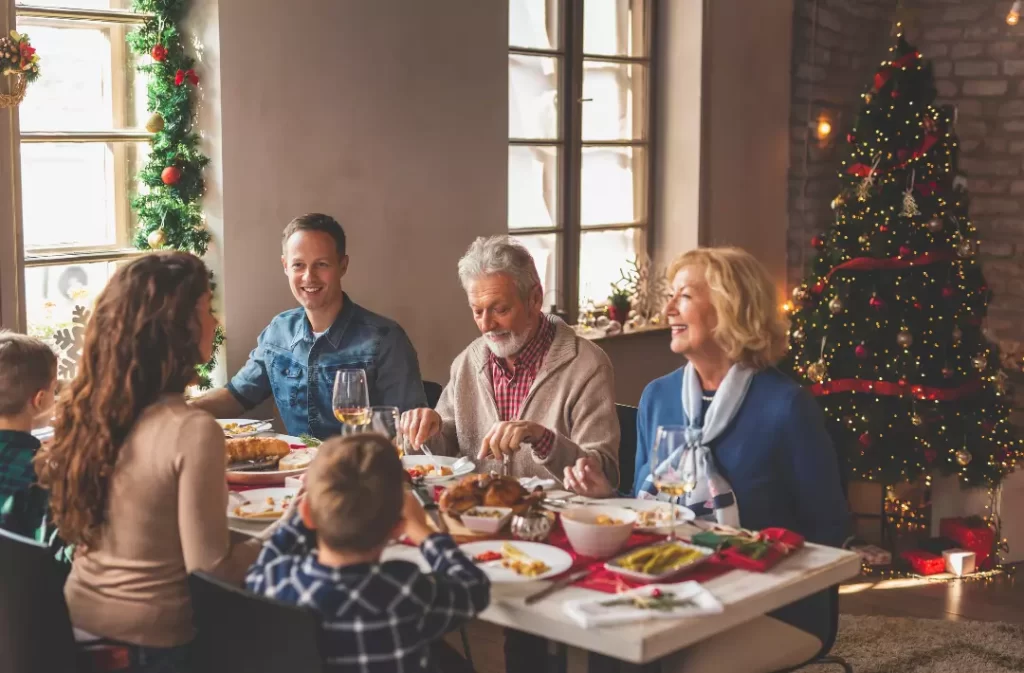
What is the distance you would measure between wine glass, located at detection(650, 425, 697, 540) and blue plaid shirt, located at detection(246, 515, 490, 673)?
15.2 inches

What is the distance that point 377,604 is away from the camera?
1.75 m

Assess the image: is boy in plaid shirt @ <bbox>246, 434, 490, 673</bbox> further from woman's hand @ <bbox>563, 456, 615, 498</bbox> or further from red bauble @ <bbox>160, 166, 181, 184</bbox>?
red bauble @ <bbox>160, 166, 181, 184</bbox>

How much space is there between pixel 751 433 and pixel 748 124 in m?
4.01

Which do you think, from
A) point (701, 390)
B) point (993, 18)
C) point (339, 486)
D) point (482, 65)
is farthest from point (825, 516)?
point (993, 18)

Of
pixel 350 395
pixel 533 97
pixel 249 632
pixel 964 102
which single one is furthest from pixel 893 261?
pixel 249 632

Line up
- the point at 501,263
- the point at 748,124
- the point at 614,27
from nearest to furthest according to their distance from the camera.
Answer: the point at 501,263 < the point at 614,27 < the point at 748,124

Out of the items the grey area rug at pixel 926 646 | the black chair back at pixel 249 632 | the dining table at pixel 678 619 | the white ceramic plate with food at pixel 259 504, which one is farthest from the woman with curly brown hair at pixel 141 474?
the grey area rug at pixel 926 646

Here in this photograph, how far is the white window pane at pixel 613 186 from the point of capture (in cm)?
579

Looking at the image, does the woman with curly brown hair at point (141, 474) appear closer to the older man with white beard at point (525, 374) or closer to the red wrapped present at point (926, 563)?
the older man with white beard at point (525, 374)

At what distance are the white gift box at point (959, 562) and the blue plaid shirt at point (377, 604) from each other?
3287mm

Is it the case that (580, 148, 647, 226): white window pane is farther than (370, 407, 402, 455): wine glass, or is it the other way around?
(580, 148, 647, 226): white window pane

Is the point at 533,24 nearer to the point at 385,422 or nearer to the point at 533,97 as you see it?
the point at 533,97

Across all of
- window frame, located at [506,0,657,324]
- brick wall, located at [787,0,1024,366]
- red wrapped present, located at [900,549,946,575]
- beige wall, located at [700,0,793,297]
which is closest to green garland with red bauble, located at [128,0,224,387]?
window frame, located at [506,0,657,324]

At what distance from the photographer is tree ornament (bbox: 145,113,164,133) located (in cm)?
396
